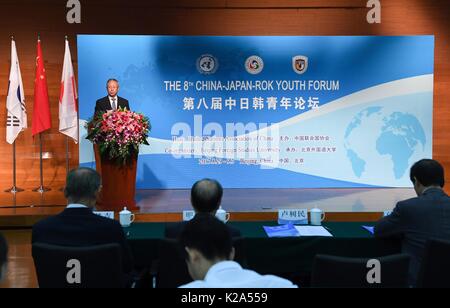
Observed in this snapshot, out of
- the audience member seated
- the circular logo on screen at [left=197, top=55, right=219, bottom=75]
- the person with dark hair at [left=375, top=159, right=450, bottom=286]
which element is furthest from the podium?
the person with dark hair at [left=375, top=159, right=450, bottom=286]

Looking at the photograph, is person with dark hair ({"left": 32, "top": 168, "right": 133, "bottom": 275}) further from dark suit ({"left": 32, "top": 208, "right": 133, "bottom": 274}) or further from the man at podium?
the man at podium

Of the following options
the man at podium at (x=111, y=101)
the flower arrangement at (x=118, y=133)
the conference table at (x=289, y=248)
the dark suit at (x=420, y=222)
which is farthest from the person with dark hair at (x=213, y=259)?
the man at podium at (x=111, y=101)

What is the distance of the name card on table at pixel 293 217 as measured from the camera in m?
3.25

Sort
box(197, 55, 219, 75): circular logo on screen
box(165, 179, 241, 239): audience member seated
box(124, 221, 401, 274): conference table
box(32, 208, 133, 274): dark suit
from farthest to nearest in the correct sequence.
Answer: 1. box(197, 55, 219, 75): circular logo on screen
2. box(124, 221, 401, 274): conference table
3. box(165, 179, 241, 239): audience member seated
4. box(32, 208, 133, 274): dark suit

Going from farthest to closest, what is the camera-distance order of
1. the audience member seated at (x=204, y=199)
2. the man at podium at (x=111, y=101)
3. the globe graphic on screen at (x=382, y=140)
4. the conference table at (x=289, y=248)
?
the globe graphic on screen at (x=382, y=140) < the man at podium at (x=111, y=101) < the conference table at (x=289, y=248) < the audience member seated at (x=204, y=199)

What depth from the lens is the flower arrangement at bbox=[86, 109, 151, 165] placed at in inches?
172

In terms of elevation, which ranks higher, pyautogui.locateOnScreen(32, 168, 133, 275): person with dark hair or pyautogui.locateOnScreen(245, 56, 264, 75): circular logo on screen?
pyautogui.locateOnScreen(245, 56, 264, 75): circular logo on screen

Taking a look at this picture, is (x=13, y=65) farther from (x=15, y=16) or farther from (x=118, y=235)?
(x=118, y=235)

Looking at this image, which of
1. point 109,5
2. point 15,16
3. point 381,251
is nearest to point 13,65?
point 15,16

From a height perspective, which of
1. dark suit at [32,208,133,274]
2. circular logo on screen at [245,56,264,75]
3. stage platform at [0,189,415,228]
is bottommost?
Result: stage platform at [0,189,415,228]

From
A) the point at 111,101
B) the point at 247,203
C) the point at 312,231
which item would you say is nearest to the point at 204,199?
the point at 312,231

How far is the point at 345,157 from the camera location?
6902mm

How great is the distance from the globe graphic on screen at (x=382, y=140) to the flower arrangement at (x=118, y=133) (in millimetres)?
3249

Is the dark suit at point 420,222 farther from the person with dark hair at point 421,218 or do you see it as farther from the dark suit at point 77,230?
the dark suit at point 77,230
